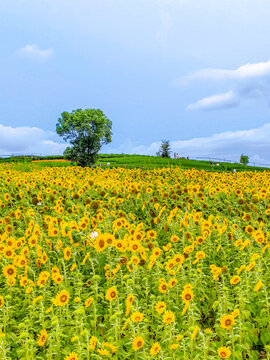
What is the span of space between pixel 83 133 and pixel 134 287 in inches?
838

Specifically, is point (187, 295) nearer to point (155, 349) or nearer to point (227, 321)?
point (227, 321)

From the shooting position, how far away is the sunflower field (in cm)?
311

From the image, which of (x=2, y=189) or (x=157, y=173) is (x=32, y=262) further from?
(x=157, y=173)

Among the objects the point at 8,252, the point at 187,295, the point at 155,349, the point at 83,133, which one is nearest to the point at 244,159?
the point at 83,133

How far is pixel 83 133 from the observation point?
24562 mm

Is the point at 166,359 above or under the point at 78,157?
under

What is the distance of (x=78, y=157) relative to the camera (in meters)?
24.8

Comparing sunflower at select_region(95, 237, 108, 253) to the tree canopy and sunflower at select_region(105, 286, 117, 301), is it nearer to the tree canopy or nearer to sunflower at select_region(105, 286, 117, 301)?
sunflower at select_region(105, 286, 117, 301)

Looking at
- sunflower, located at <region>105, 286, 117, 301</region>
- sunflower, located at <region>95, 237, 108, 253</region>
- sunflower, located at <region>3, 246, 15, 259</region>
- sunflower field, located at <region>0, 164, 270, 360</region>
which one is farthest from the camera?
sunflower, located at <region>3, 246, 15, 259</region>

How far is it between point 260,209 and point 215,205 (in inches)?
40.2

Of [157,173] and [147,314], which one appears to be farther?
[157,173]

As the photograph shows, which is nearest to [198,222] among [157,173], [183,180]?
[183,180]

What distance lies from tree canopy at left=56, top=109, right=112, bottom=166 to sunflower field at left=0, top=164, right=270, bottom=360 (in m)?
15.8

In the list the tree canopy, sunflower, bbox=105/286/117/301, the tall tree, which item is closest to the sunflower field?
sunflower, bbox=105/286/117/301
